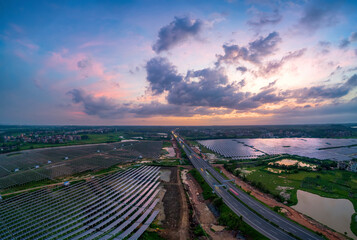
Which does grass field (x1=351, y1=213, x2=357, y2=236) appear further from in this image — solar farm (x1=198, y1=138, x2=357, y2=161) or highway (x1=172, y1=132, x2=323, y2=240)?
solar farm (x1=198, y1=138, x2=357, y2=161)

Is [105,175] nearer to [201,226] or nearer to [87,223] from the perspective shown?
[87,223]

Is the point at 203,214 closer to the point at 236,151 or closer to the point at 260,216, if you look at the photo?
the point at 260,216

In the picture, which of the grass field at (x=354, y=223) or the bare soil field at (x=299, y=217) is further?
the grass field at (x=354, y=223)

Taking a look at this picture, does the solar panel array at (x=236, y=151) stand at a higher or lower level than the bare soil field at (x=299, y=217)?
higher

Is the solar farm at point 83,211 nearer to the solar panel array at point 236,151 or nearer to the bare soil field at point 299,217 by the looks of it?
the bare soil field at point 299,217

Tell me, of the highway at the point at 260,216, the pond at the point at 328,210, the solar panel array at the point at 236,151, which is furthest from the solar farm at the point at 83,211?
the solar panel array at the point at 236,151

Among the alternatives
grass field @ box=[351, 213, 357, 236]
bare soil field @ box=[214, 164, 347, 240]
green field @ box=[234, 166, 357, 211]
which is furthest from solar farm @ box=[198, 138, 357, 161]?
grass field @ box=[351, 213, 357, 236]

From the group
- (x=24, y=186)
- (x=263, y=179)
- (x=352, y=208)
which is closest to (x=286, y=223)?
(x=352, y=208)
